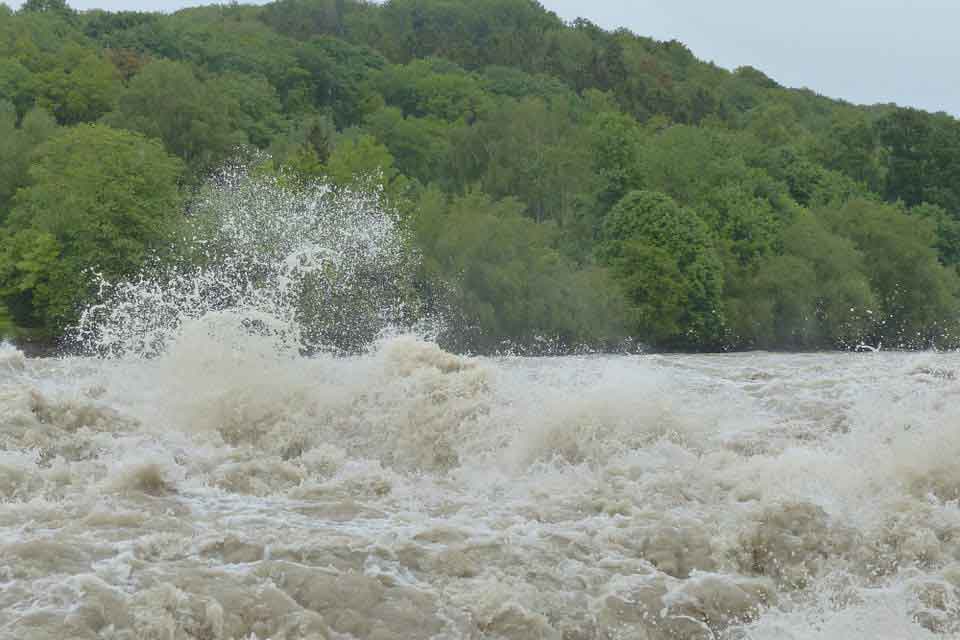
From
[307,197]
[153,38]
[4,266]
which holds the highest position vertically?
[153,38]

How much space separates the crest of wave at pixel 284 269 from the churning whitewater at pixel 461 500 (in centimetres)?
2134

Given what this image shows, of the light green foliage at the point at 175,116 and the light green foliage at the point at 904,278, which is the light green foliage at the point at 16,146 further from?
the light green foliage at the point at 904,278

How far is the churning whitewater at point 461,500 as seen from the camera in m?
9.73

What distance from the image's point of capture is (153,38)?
103 m

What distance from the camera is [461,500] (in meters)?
13.0

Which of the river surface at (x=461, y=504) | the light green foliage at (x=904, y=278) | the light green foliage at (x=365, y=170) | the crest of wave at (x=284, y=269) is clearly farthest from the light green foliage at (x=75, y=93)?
the river surface at (x=461, y=504)

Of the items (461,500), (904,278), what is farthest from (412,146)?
(461,500)

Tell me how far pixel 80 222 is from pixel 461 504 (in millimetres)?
36567

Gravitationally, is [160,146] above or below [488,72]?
below

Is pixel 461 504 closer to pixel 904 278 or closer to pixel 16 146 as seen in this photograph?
pixel 16 146

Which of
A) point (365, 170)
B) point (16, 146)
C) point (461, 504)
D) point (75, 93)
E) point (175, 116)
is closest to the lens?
point (461, 504)

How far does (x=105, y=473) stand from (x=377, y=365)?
5.35 metres

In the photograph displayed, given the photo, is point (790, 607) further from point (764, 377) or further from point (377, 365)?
point (764, 377)

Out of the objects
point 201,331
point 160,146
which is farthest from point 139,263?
point 201,331
